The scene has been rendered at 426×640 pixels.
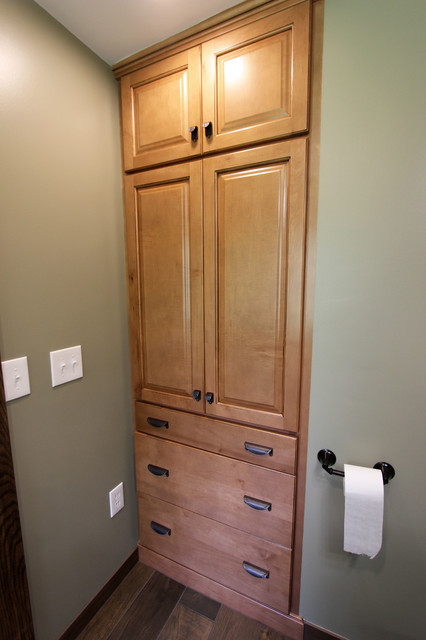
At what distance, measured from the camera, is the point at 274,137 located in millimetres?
902

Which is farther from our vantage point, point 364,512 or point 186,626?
point 186,626

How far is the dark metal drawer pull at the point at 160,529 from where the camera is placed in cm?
130

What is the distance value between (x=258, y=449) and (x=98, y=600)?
3.44ft

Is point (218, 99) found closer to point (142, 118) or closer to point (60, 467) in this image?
point (142, 118)

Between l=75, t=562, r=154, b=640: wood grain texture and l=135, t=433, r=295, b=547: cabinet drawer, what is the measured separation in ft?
1.43

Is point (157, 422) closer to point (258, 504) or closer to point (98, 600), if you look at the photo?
point (258, 504)

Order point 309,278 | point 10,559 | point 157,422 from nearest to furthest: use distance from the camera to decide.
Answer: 1. point 10,559
2. point 309,278
3. point 157,422

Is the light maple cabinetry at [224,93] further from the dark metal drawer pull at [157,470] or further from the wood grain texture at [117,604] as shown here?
the wood grain texture at [117,604]

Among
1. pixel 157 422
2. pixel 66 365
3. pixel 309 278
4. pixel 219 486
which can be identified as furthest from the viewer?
pixel 157 422

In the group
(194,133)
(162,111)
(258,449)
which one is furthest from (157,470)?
(162,111)

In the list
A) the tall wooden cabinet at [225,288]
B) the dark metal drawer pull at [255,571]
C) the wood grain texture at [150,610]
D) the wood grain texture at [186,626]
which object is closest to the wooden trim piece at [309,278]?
the tall wooden cabinet at [225,288]

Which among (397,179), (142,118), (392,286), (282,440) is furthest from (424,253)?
(142,118)

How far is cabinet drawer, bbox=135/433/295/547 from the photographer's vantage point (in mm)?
1031

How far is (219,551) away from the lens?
117 cm
